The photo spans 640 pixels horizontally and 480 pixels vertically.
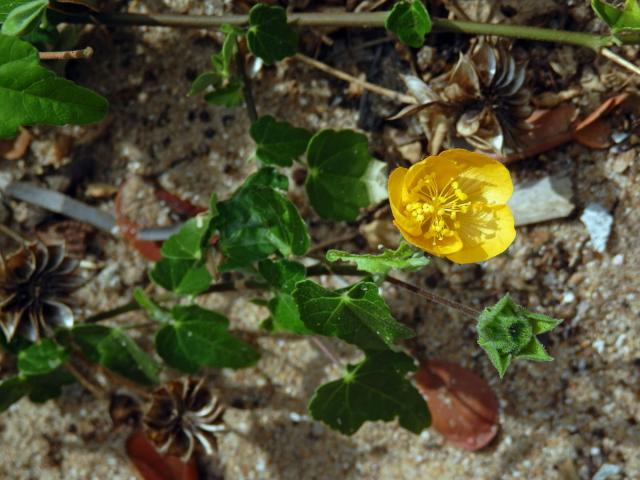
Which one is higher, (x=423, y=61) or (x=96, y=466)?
(x=423, y=61)

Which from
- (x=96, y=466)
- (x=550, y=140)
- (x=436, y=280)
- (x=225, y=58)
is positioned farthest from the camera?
(x=96, y=466)

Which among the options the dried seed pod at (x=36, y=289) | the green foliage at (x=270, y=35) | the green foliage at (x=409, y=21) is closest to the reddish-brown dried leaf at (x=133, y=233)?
the dried seed pod at (x=36, y=289)

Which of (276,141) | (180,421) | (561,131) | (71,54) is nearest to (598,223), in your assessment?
(561,131)

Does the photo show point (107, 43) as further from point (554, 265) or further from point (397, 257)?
point (554, 265)

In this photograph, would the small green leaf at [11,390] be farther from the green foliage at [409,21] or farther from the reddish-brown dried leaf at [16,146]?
the green foliage at [409,21]

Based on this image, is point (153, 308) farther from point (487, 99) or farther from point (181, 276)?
point (487, 99)

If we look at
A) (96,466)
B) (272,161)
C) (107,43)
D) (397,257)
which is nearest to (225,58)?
(272,161)
